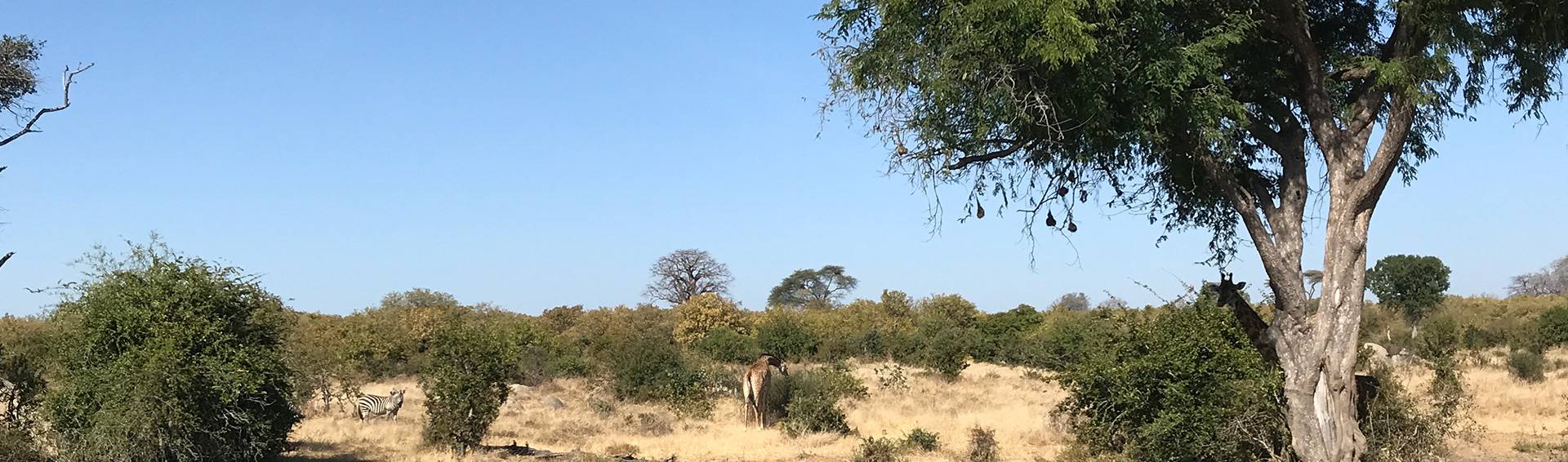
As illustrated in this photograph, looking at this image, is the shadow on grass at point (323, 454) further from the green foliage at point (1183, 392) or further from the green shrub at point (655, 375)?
the green foliage at point (1183, 392)

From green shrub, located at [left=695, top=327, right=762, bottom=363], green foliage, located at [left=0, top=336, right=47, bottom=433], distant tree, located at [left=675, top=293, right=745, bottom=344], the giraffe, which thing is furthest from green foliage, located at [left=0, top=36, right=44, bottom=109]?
distant tree, located at [left=675, top=293, right=745, bottom=344]

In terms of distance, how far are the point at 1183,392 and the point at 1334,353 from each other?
2.06 meters

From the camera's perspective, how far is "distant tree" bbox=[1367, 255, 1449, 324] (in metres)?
46.1

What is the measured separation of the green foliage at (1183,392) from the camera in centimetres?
1131

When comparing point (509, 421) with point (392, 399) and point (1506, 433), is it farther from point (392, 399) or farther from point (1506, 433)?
point (1506, 433)

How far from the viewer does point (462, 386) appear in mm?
16969

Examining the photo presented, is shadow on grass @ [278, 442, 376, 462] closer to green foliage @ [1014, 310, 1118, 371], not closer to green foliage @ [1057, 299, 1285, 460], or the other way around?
green foliage @ [1057, 299, 1285, 460]

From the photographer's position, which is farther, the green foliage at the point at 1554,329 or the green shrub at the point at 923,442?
the green foliage at the point at 1554,329

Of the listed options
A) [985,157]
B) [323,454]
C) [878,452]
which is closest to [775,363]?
[878,452]

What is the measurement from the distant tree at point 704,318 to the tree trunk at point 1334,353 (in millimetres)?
37006

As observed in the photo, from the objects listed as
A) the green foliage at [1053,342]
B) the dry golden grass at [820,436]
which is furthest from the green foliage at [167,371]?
the green foliage at [1053,342]

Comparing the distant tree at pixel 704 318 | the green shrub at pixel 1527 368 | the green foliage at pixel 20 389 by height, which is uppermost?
the distant tree at pixel 704 318


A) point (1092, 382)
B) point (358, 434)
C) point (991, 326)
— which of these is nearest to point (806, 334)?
point (991, 326)

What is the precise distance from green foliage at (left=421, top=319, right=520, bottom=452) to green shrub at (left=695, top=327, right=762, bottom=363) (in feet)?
61.8
